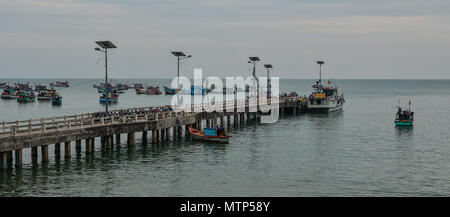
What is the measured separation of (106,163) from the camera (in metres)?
44.2

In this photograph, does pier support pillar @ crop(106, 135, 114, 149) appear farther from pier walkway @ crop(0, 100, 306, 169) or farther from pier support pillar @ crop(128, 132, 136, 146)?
pier support pillar @ crop(128, 132, 136, 146)

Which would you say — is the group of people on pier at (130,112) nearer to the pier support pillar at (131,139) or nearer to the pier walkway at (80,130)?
the pier walkway at (80,130)

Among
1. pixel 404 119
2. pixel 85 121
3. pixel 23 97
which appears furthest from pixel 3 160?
pixel 23 97

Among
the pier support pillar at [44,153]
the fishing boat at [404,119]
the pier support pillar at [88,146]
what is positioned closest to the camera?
the pier support pillar at [44,153]

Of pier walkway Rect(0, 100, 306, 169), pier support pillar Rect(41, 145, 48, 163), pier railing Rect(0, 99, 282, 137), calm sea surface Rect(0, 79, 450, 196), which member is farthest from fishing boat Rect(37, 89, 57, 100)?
pier support pillar Rect(41, 145, 48, 163)

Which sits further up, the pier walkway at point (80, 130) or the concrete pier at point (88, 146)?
the pier walkway at point (80, 130)

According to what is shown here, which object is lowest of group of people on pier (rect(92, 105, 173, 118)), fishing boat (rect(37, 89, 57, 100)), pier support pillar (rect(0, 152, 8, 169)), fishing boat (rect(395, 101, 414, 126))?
pier support pillar (rect(0, 152, 8, 169))

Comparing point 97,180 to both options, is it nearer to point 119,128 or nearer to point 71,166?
point 71,166

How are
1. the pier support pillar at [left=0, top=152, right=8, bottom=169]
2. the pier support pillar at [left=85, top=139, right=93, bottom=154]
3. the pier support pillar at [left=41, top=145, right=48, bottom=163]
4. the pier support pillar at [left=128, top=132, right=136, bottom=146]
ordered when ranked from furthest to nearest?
the pier support pillar at [left=128, top=132, right=136, bottom=146] → the pier support pillar at [left=85, top=139, right=93, bottom=154] → the pier support pillar at [left=41, top=145, right=48, bottom=163] → the pier support pillar at [left=0, top=152, right=8, bottom=169]

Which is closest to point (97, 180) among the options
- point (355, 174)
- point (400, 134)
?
point (355, 174)

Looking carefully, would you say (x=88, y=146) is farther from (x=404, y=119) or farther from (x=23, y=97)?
(x=23, y=97)

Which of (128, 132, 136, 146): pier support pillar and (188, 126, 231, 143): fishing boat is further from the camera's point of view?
(188, 126, 231, 143): fishing boat

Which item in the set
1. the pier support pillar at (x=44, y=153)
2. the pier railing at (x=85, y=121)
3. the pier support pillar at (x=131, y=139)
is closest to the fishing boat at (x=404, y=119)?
the pier railing at (x=85, y=121)
